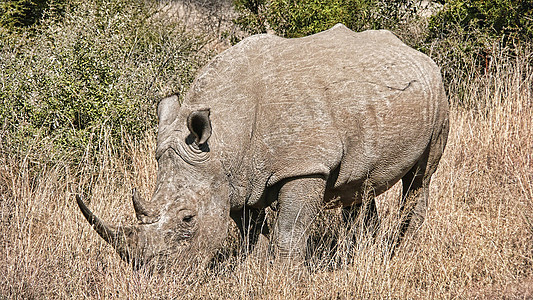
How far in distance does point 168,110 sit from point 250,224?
44.4 inches

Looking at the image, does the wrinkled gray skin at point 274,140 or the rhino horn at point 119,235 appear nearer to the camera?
the rhino horn at point 119,235

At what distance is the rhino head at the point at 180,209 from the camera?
4.67m

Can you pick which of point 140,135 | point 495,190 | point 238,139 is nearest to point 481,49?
point 495,190

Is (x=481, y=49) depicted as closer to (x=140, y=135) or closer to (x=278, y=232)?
(x=140, y=135)

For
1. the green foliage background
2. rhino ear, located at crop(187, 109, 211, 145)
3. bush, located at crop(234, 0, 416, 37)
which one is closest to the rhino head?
rhino ear, located at crop(187, 109, 211, 145)

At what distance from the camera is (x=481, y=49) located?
10250 mm

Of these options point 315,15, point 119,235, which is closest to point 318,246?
point 119,235

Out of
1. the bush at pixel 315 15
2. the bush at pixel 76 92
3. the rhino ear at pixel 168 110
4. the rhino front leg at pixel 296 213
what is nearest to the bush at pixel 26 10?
the bush at pixel 315 15

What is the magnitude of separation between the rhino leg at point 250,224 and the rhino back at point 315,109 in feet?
1.39

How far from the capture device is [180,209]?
15.5 ft

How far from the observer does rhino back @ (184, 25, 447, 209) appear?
15.7 feet

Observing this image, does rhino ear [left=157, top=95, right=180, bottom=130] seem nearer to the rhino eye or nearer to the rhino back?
the rhino back

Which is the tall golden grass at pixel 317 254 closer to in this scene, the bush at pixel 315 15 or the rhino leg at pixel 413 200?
the rhino leg at pixel 413 200

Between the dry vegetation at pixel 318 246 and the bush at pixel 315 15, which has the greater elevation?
the bush at pixel 315 15
